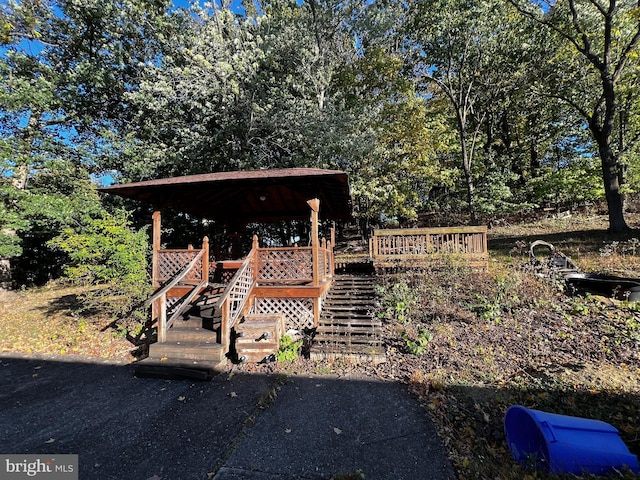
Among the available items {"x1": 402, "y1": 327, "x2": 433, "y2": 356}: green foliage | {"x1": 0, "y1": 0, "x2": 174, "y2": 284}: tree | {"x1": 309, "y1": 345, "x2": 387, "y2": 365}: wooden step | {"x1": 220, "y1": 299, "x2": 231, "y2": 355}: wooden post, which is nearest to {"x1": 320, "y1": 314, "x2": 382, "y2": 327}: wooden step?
{"x1": 402, "y1": 327, "x2": 433, "y2": 356}: green foliage

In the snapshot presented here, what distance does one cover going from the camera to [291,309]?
6465 mm

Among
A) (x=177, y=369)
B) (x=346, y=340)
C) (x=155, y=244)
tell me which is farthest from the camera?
(x=155, y=244)

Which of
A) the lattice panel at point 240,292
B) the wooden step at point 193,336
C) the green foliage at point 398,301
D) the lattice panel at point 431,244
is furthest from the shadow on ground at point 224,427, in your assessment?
the lattice panel at point 431,244

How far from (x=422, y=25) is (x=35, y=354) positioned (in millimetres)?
18495

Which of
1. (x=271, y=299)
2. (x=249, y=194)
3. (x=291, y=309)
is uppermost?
(x=249, y=194)

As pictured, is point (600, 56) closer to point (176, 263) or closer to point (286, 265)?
point (286, 265)

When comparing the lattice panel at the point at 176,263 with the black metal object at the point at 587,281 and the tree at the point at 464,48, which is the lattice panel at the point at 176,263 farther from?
the tree at the point at 464,48

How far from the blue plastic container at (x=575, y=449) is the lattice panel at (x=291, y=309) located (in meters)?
4.34

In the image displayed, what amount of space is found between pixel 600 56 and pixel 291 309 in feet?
55.0

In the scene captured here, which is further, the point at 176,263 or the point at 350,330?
the point at 176,263

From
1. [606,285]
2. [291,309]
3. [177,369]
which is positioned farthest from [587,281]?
[177,369]

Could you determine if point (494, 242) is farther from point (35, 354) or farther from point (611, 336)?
point (35, 354)

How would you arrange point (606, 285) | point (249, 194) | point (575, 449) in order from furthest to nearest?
1. point (249, 194)
2. point (606, 285)
3. point (575, 449)

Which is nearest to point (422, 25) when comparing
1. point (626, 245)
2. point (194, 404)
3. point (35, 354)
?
point (626, 245)
